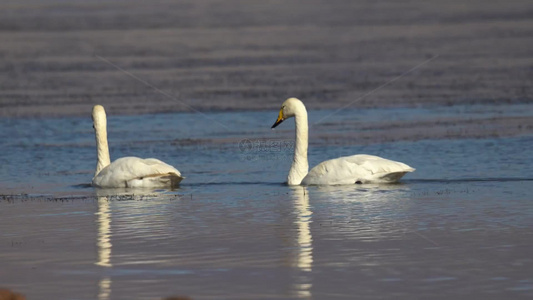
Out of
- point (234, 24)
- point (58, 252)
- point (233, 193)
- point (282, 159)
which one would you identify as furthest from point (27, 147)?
point (234, 24)

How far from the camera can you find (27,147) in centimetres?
2061

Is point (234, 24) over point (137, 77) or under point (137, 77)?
over

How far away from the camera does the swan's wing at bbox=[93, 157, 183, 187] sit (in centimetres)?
1588

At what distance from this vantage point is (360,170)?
50.9ft

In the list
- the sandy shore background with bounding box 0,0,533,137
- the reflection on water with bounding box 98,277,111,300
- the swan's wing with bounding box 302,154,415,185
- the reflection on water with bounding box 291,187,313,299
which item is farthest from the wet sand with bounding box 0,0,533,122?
the reflection on water with bounding box 98,277,111,300

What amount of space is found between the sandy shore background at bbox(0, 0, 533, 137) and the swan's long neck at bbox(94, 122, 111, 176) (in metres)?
7.17

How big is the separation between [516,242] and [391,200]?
340cm

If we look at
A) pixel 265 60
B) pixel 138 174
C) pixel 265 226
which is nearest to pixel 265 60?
pixel 265 60

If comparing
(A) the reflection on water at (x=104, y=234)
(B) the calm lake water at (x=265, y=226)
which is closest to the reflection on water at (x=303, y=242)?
(B) the calm lake water at (x=265, y=226)

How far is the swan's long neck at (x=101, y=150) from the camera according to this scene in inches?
688

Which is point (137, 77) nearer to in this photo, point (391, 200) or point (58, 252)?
point (391, 200)

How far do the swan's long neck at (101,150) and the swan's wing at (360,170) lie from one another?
3505 mm

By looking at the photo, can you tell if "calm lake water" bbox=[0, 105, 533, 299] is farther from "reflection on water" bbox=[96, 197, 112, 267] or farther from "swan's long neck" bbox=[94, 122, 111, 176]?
"swan's long neck" bbox=[94, 122, 111, 176]

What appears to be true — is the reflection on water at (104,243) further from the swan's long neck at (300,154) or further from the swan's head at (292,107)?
the swan's head at (292,107)
